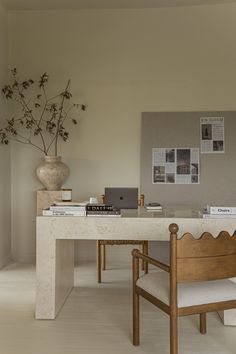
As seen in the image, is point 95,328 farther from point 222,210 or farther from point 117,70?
point 117,70

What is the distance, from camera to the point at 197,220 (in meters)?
3.02

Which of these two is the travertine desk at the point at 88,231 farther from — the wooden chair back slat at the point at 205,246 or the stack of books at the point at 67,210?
the wooden chair back slat at the point at 205,246

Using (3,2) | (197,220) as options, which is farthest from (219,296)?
(3,2)

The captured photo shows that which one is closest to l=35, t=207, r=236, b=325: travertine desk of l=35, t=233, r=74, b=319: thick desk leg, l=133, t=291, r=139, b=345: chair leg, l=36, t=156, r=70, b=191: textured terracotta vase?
l=35, t=233, r=74, b=319: thick desk leg

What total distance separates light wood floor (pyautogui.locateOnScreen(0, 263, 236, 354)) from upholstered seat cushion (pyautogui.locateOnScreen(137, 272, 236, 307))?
420 mm

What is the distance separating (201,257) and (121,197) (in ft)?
4.16

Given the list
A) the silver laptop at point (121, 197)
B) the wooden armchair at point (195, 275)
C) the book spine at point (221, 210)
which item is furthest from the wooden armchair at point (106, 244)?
the wooden armchair at point (195, 275)

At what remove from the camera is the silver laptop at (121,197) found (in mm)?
3445

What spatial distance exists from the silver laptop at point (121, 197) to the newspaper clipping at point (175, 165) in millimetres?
1461

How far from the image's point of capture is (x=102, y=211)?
3.11m

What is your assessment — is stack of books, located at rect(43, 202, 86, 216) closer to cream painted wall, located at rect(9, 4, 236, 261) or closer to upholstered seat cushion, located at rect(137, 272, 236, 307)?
upholstered seat cushion, located at rect(137, 272, 236, 307)

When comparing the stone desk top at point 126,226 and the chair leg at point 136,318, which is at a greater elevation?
the stone desk top at point 126,226

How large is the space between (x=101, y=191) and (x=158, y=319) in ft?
6.78

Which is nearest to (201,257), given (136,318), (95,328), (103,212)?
(136,318)
